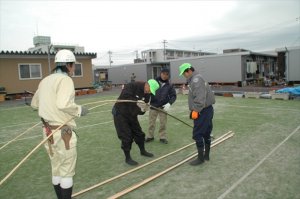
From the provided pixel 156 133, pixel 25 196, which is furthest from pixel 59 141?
pixel 156 133

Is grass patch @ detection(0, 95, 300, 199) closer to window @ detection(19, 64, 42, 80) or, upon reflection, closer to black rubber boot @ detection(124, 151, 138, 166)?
black rubber boot @ detection(124, 151, 138, 166)

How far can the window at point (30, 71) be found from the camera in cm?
2083

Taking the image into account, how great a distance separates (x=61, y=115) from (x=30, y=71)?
19963 mm

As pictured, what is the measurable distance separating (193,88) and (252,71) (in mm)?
21733

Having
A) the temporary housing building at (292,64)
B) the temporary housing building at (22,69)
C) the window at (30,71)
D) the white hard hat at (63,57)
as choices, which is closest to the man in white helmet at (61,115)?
the white hard hat at (63,57)

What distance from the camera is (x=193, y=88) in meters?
4.82

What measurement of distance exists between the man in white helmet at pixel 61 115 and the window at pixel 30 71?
64.0ft

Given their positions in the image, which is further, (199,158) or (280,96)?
(280,96)

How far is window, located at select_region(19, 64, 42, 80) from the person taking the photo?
20.8m

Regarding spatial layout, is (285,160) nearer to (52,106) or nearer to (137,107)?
(137,107)

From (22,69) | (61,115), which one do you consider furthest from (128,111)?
(22,69)

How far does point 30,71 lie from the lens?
69.7 feet

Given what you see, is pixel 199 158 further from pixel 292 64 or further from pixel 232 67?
pixel 232 67

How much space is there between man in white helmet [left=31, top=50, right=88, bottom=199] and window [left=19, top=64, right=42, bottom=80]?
64.0 feet
